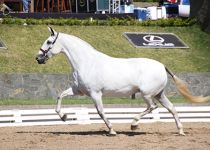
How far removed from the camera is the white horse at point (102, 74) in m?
14.8

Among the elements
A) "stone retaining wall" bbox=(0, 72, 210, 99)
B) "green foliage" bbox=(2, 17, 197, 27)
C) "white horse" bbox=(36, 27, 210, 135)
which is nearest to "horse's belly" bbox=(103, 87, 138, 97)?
"white horse" bbox=(36, 27, 210, 135)

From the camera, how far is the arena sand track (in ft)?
43.8

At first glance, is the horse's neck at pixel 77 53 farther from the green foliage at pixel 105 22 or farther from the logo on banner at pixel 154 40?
the green foliage at pixel 105 22

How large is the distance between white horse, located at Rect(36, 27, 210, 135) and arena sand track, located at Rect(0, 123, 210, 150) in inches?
23.0

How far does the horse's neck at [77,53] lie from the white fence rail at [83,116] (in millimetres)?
2886

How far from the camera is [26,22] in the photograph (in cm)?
3091

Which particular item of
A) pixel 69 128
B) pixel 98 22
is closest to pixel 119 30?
pixel 98 22

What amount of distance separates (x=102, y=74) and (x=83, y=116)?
133 inches

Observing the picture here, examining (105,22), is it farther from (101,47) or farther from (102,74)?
(102,74)

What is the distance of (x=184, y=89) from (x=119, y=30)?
1621 centimetres

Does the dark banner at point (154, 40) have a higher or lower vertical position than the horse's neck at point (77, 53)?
lower

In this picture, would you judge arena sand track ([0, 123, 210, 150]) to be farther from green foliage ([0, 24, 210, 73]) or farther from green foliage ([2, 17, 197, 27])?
green foliage ([2, 17, 197, 27])

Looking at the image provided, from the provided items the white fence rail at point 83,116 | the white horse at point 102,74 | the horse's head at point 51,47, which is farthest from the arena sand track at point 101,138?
the horse's head at point 51,47

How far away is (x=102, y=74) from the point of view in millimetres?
14844
